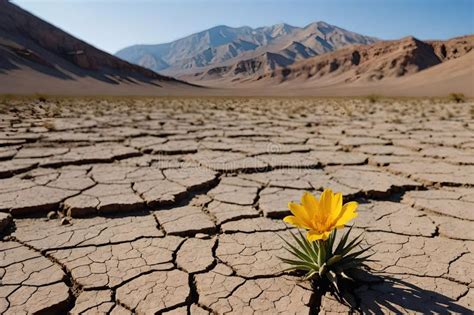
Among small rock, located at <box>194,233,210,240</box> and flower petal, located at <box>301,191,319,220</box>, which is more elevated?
flower petal, located at <box>301,191,319,220</box>

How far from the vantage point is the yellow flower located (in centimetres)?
142

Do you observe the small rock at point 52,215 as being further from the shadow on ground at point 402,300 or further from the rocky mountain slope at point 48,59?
the rocky mountain slope at point 48,59

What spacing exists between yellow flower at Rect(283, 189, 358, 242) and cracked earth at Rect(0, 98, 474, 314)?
0.36 meters

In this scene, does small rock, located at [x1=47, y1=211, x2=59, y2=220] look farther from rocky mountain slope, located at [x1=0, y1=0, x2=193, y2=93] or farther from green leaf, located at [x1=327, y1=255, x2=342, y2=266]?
rocky mountain slope, located at [x1=0, y1=0, x2=193, y2=93]

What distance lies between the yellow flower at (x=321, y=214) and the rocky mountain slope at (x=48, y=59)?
35672mm

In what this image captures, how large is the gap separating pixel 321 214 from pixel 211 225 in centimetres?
106

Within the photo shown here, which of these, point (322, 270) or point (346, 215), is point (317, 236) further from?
point (322, 270)

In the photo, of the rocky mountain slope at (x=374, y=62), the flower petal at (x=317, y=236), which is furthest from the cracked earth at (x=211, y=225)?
the rocky mountain slope at (x=374, y=62)

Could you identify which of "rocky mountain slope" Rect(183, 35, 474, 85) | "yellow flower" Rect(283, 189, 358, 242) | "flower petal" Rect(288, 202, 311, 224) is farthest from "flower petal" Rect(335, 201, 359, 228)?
"rocky mountain slope" Rect(183, 35, 474, 85)

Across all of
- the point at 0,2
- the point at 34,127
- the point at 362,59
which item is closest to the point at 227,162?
the point at 34,127

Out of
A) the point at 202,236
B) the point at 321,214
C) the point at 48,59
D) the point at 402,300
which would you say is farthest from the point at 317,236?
the point at 48,59

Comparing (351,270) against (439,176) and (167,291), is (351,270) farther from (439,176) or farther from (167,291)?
(439,176)

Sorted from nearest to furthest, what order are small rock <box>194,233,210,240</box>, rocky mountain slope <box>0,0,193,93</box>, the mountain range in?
small rock <box>194,233,210,240</box>, the mountain range, rocky mountain slope <box>0,0,193,93</box>

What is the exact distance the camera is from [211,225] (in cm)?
239
